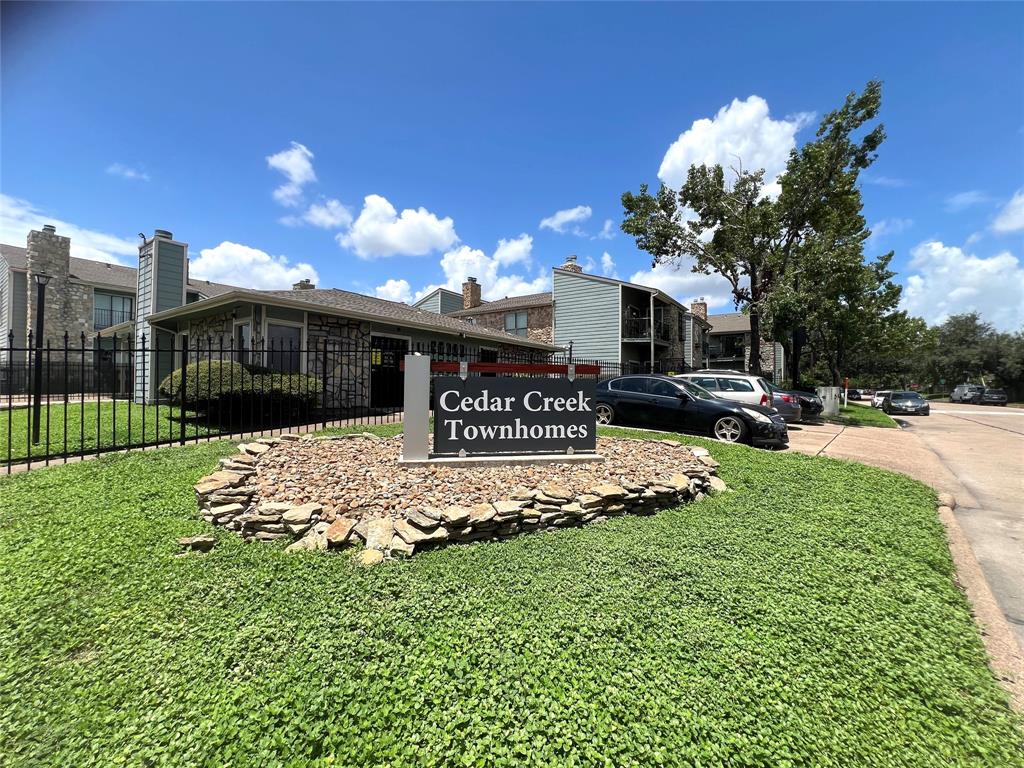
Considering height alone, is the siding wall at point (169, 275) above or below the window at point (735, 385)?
above

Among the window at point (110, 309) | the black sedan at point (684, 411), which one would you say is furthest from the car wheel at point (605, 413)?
the window at point (110, 309)

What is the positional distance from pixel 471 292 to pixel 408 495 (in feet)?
80.1

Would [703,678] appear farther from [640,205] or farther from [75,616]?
[640,205]

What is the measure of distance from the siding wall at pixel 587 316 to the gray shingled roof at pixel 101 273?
16.6 metres

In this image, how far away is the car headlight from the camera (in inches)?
364

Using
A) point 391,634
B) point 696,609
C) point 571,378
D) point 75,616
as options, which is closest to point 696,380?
point 571,378

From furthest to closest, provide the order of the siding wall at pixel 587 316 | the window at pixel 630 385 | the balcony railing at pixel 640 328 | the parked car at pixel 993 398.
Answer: the parked car at pixel 993 398
the balcony railing at pixel 640 328
the siding wall at pixel 587 316
the window at pixel 630 385

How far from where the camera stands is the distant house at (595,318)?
2305cm

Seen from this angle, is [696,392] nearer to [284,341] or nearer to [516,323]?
[284,341]

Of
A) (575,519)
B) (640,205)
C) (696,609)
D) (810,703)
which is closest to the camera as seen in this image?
(810,703)

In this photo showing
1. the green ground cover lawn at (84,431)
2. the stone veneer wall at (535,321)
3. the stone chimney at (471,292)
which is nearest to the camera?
the green ground cover lawn at (84,431)

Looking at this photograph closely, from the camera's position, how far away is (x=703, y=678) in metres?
2.19

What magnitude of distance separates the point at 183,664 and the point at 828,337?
110ft

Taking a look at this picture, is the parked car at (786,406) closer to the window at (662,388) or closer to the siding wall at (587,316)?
the window at (662,388)
